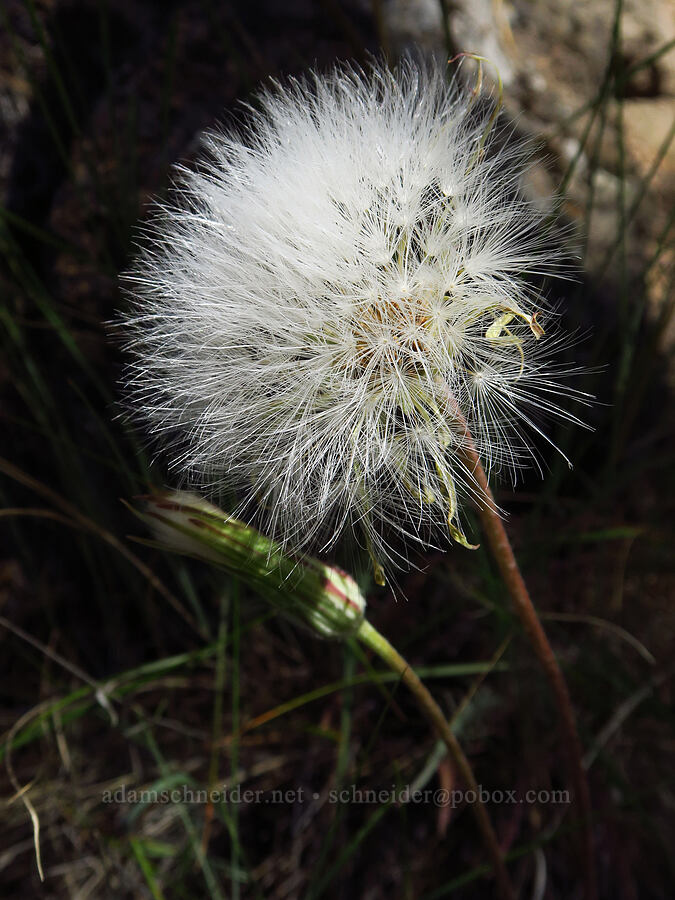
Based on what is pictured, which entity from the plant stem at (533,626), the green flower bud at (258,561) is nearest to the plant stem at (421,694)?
the green flower bud at (258,561)

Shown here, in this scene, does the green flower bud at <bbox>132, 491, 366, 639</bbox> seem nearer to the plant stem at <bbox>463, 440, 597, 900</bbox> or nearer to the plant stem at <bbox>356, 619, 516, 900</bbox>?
the plant stem at <bbox>356, 619, 516, 900</bbox>

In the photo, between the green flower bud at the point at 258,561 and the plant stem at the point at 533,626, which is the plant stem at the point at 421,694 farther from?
the plant stem at the point at 533,626

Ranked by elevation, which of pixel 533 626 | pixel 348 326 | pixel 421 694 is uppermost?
pixel 348 326

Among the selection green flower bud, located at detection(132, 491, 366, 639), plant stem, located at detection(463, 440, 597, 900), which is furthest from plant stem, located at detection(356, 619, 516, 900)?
plant stem, located at detection(463, 440, 597, 900)

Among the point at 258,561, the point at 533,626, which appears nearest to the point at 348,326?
the point at 258,561

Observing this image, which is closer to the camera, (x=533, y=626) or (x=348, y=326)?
(x=348, y=326)

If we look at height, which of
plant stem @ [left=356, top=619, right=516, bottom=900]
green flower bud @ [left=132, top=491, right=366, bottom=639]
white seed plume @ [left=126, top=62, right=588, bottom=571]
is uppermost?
white seed plume @ [left=126, top=62, right=588, bottom=571]

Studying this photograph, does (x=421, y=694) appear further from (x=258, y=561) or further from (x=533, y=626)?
(x=258, y=561)
